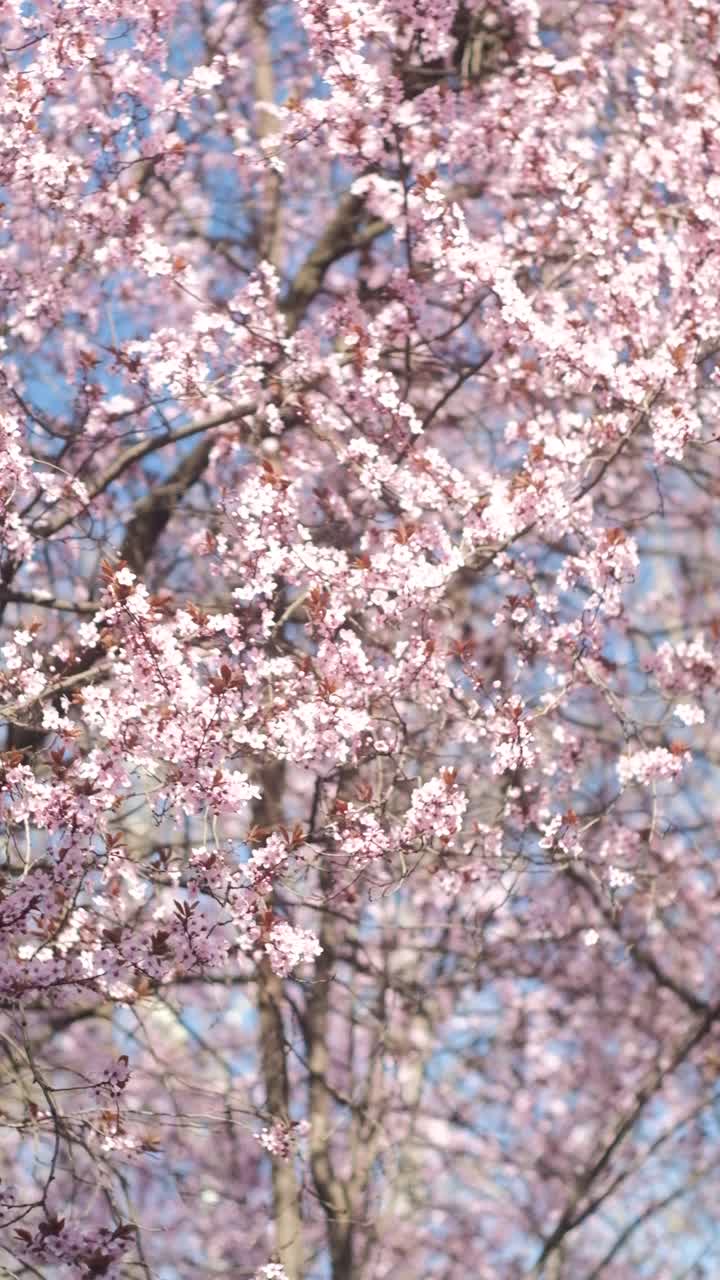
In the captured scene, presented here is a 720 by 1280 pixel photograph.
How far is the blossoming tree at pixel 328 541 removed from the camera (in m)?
5.07

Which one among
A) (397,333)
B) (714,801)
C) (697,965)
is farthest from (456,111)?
(714,801)

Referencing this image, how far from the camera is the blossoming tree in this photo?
5.07m

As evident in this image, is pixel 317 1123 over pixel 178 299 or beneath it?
beneath

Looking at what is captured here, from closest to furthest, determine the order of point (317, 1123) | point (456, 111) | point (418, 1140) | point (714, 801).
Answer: point (456, 111) → point (317, 1123) → point (418, 1140) → point (714, 801)

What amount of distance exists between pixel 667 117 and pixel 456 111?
153 cm

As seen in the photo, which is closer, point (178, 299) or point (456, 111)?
point (456, 111)

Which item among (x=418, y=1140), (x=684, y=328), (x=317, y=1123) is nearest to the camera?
(x=684, y=328)

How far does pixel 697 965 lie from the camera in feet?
37.4

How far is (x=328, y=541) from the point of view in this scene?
635cm

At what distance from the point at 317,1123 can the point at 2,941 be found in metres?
3.37

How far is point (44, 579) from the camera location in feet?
26.1

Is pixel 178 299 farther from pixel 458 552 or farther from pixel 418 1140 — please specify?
pixel 418 1140

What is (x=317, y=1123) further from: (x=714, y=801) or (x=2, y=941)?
(x=714, y=801)

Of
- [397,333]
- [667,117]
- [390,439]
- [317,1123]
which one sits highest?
[667,117]
